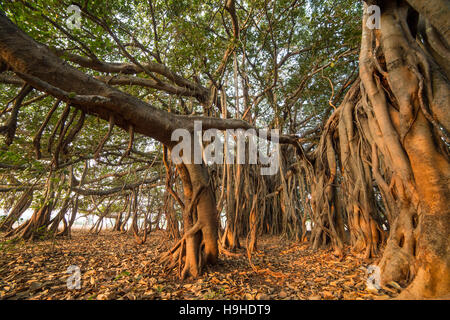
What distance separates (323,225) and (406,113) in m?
2.44

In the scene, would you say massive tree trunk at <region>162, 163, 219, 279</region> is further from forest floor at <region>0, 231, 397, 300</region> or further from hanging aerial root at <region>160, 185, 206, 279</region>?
forest floor at <region>0, 231, 397, 300</region>

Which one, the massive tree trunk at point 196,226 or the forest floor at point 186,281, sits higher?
the massive tree trunk at point 196,226

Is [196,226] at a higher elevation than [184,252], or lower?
higher

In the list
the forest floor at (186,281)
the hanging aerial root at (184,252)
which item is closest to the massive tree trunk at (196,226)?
the hanging aerial root at (184,252)

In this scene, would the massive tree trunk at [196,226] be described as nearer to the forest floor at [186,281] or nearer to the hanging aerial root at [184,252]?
the hanging aerial root at [184,252]

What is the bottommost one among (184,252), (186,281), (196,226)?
(186,281)

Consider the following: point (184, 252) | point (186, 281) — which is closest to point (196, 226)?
point (184, 252)

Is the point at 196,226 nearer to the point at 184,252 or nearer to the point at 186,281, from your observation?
the point at 184,252

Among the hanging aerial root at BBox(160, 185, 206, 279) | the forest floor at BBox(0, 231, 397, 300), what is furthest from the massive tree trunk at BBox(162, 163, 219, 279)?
the forest floor at BBox(0, 231, 397, 300)

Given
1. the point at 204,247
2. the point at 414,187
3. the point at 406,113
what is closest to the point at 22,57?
the point at 204,247

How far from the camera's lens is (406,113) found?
5.22 ft

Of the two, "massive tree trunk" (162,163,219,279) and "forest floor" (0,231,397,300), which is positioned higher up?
"massive tree trunk" (162,163,219,279)

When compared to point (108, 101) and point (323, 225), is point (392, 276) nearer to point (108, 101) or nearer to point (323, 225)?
point (323, 225)

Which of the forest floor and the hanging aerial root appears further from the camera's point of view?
the hanging aerial root
